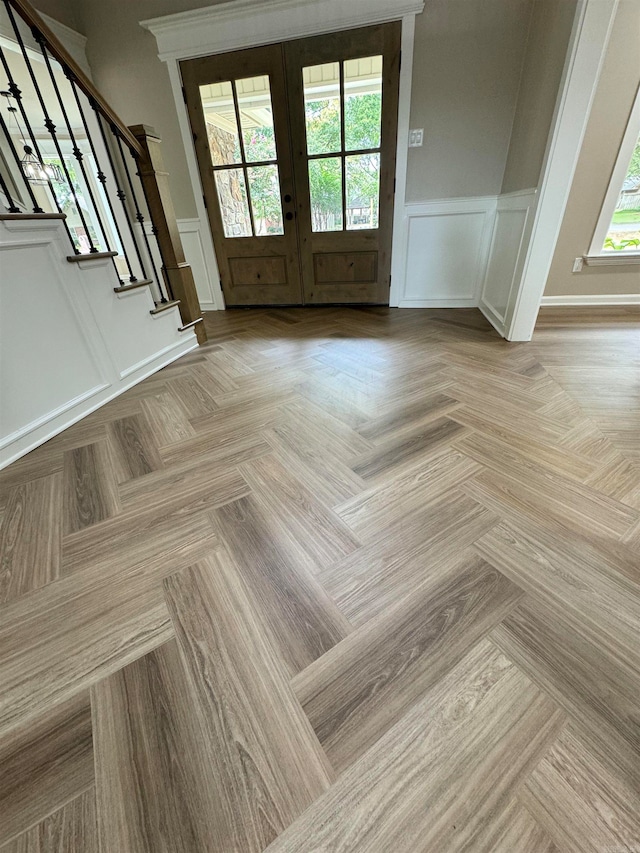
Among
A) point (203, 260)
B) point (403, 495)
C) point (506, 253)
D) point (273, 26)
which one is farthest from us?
point (203, 260)

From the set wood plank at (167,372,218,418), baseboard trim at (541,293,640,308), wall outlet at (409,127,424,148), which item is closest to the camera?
wood plank at (167,372,218,418)

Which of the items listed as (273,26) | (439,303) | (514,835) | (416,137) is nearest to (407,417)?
(514,835)

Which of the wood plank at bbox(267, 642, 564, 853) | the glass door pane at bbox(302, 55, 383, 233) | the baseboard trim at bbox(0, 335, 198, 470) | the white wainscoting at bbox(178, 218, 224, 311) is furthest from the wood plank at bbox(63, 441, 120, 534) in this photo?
the glass door pane at bbox(302, 55, 383, 233)

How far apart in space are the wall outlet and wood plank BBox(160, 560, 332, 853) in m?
3.23

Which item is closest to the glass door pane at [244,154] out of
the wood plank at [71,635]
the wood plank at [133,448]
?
the wood plank at [133,448]

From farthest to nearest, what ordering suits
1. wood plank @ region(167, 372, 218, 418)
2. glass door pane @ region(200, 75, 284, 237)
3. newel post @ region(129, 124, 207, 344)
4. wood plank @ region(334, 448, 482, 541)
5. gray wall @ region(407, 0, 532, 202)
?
glass door pane @ region(200, 75, 284, 237) < gray wall @ region(407, 0, 532, 202) < newel post @ region(129, 124, 207, 344) < wood plank @ region(167, 372, 218, 418) < wood plank @ region(334, 448, 482, 541)

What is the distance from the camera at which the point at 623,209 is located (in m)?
2.71

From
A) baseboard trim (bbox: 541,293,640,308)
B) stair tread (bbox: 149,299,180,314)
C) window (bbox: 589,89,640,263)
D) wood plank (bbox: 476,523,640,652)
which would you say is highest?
window (bbox: 589,89,640,263)

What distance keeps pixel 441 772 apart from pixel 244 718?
1.15ft

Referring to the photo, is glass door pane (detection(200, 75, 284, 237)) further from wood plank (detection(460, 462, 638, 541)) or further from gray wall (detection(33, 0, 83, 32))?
wood plank (detection(460, 462, 638, 541))

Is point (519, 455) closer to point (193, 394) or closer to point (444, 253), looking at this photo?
point (193, 394)

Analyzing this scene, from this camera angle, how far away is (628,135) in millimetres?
2486

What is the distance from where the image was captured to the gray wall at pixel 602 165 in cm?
231

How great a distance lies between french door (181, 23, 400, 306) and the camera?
2.56 m
